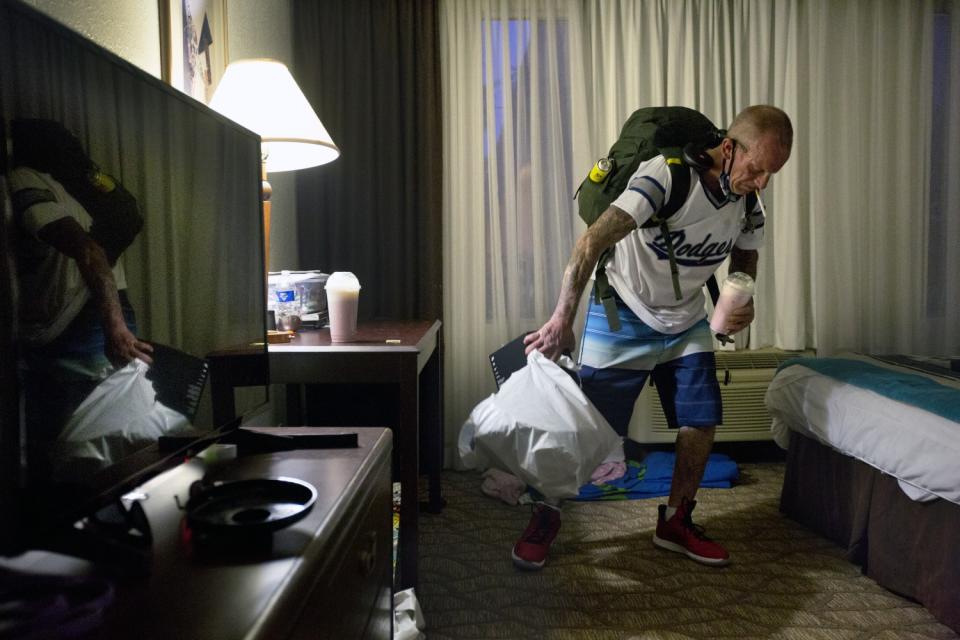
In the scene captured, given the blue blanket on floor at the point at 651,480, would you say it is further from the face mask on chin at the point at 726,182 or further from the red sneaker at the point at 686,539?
the face mask on chin at the point at 726,182

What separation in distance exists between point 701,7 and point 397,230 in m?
1.73

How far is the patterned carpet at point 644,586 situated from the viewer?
5.45 feet

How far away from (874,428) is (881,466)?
11 cm

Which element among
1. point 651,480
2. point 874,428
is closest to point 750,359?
point 651,480

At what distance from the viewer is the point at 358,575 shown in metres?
0.83

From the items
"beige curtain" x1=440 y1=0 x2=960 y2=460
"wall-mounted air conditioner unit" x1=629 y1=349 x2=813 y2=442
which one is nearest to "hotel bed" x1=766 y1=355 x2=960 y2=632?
"wall-mounted air conditioner unit" x1=629 y1=349 x2=813 y2=442

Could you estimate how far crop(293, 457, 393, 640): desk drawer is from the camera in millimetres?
664

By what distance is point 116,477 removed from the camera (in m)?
0.69

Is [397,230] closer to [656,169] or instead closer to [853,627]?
[656,169]

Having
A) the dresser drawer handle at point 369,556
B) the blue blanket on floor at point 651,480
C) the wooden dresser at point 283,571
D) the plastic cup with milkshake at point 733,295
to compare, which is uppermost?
the plastic cup with milkshake at point 733,295

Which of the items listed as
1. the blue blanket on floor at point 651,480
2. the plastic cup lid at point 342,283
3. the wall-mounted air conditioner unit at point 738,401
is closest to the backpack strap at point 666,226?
the plastic cup lid at point 342,283

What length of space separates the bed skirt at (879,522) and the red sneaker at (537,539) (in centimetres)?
89

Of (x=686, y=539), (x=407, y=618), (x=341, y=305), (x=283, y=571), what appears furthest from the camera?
(x=686, y=539)

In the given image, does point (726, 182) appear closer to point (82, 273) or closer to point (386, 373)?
point (386, 373)
